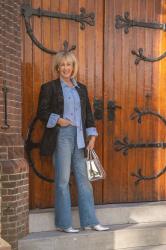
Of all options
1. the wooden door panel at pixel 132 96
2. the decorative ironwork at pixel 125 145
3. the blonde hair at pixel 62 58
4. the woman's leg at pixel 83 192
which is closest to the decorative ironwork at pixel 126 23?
the wooden door panel at pixel 132 96

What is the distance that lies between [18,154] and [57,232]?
2.85 feet

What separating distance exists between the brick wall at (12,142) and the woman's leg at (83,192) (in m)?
0.51

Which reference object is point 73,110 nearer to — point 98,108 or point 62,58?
point 62,58

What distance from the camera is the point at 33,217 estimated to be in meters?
4.91

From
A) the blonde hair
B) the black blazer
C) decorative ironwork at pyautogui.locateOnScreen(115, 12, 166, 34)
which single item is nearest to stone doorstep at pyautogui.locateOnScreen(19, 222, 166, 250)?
the black blazer

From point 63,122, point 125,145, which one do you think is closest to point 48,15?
point 63,122

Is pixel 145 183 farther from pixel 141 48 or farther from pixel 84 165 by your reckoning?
pixel 141 48

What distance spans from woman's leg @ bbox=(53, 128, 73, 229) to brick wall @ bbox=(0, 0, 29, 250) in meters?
0.31

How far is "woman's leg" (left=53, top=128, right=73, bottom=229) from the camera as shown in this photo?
479cm

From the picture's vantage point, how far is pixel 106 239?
4840 mm

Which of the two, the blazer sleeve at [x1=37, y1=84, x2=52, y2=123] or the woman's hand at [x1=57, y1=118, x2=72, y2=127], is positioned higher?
the blazer sleeve at [x1=37, y1=84, x2=52, y2=123]

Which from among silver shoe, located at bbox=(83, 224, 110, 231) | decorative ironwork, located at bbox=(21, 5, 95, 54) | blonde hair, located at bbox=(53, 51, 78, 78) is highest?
decorative ironwork, located at bbox=(21, 5, 95, 54)

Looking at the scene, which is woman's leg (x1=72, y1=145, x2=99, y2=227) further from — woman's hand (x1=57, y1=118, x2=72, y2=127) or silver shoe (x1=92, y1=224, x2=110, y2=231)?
woman's hand (x1=57, y1=118, x2=72, y2=127)

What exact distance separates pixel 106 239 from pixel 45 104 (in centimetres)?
146
